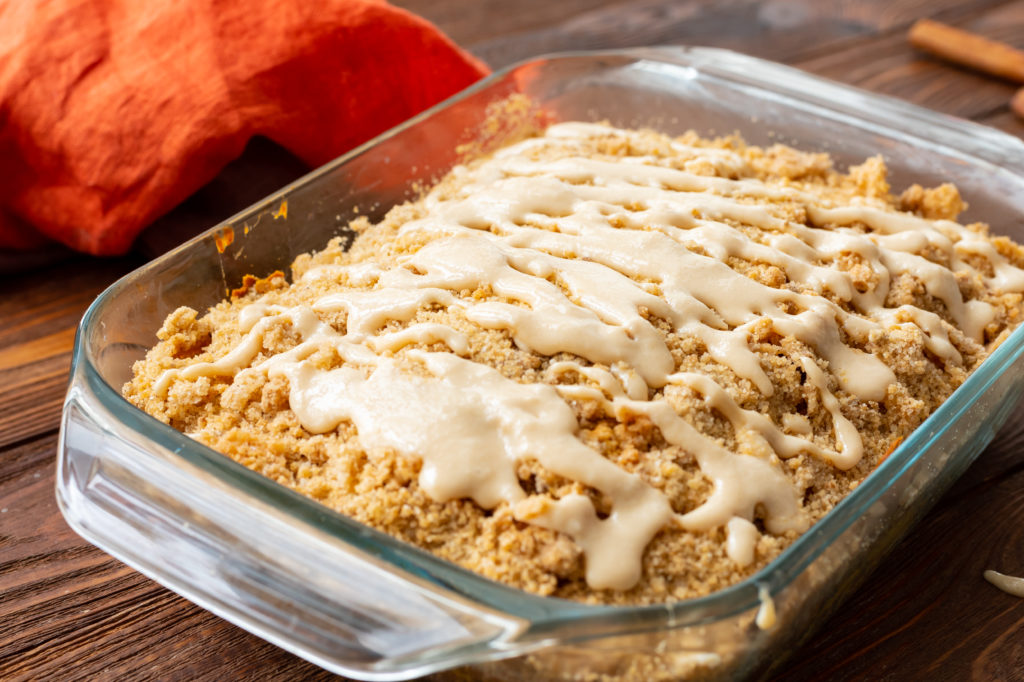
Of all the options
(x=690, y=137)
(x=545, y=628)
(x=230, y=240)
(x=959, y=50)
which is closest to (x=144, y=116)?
(x=230, y=240)

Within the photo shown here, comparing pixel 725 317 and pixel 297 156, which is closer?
→ pixel 725 317

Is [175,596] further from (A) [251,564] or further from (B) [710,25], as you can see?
(B) [710,25]

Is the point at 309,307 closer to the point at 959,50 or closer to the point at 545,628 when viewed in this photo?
the point at 545,628

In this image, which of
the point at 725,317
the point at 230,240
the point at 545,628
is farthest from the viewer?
the point at 230,240

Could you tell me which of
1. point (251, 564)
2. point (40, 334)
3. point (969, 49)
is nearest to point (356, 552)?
point (251, 564)

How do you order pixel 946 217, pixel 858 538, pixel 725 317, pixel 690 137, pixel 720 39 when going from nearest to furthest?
pixel 858 538 → pixel 725 317 → pixel 946 217 → pixel 690 137 → pixel 720 39

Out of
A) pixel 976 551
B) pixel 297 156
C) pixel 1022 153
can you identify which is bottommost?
pixel 976 551

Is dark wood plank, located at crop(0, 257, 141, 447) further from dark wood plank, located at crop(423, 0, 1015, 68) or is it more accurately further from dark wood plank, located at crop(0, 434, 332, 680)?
dark wood plank, located at crop(423, 0, 1015, 68)
